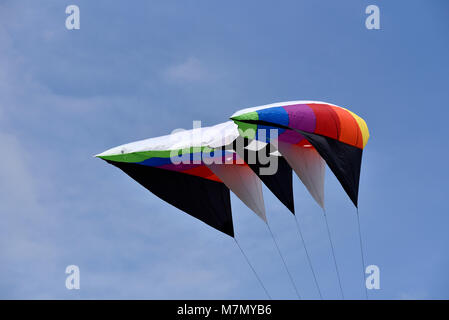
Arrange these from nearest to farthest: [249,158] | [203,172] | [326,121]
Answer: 1. [326,121]
2. [249,158]
3. [203,172]

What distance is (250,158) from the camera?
15.4 m

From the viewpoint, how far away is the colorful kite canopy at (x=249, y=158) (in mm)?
13547

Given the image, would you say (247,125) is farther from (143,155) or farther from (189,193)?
(189,193)

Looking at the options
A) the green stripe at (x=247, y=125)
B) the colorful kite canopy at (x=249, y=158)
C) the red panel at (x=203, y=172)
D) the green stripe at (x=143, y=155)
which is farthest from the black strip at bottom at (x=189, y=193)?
the green stripe at (x=247, y=125)

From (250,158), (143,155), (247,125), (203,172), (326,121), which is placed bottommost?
(203,172)

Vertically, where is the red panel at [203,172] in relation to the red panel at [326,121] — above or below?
below

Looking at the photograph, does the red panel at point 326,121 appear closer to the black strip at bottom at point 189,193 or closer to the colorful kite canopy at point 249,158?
the colorful kite canopy at point 249,158

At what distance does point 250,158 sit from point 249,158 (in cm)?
3

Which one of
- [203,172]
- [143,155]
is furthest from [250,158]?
[143,155]

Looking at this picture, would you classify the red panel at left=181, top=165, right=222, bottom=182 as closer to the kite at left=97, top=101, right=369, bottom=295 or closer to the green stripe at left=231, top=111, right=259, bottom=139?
the kite at left=97, top=101, right=369, bottom=295

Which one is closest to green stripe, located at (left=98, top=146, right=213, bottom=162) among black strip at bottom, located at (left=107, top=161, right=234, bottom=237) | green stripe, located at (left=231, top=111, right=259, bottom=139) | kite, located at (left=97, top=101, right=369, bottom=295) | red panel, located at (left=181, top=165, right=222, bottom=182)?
kite, located at (left=97, top=101, right=369, bottom=295)
